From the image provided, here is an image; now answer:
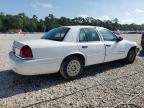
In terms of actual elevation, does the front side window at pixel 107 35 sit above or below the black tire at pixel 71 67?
above

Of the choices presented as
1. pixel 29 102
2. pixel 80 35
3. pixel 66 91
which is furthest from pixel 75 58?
pixel 29 102

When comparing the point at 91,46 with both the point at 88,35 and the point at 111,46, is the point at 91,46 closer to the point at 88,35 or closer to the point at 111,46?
the point at 88,35

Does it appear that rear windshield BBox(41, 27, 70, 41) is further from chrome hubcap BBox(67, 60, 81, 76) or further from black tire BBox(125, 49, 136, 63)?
black tire BBox(125, 49, 136, 63)

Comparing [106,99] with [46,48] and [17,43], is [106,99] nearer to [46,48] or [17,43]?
[46,48]

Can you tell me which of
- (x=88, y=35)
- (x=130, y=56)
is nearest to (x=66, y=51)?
(x=88, y=35)

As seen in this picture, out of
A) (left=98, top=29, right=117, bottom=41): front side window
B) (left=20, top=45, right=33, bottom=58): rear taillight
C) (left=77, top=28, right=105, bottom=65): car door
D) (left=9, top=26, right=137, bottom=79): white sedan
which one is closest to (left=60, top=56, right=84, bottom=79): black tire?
(left=9, top=26, right=137, bottom=79): white sedan

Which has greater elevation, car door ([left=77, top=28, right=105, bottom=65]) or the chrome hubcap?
car door ([left=77, top=28, right=105, bottom=65])

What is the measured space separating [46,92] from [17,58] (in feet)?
3.98

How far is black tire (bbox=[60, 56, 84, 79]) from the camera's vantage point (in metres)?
5.76

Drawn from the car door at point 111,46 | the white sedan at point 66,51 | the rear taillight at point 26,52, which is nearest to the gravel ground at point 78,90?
the white sedan at point 66,51

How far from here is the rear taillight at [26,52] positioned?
202 inches

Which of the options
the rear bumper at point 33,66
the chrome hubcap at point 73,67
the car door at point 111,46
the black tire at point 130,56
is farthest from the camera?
the black tire at point 130,56

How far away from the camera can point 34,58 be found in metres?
5.15

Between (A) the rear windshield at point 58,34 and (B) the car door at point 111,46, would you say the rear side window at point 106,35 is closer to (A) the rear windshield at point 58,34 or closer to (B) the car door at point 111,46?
(B) the car door at point 111,46
